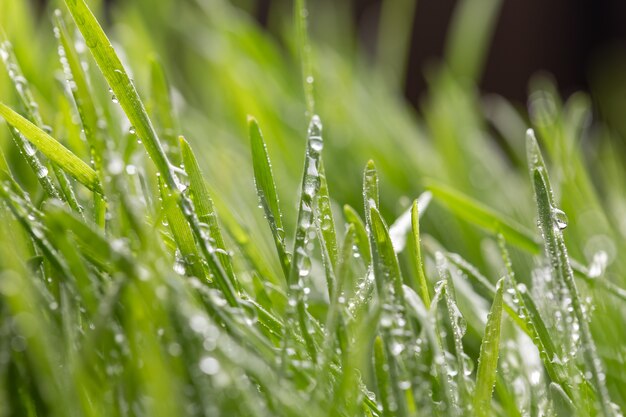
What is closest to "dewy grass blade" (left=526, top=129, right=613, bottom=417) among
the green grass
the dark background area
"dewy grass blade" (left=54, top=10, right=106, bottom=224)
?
the green grass

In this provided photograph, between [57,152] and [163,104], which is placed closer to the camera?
[57,152]

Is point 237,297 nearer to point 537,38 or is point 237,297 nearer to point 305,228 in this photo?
point 305,228

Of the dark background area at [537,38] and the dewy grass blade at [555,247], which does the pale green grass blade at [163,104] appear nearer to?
the dewy grass blade at [555,247]

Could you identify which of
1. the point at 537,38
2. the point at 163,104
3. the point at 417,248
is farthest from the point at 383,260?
the point at 537,38

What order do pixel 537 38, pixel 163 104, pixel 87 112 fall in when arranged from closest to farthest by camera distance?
pixel 87 112, pixel 163 104, pixel 537 38

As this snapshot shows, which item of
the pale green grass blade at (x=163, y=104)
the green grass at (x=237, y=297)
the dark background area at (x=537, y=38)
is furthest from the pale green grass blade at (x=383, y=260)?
the dark background area at (x=537, y=38)

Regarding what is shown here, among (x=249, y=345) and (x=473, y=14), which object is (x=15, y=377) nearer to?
(x=249, y=345)

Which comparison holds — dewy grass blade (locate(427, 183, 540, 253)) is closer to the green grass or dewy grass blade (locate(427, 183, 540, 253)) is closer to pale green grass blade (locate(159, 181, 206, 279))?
the green grass
